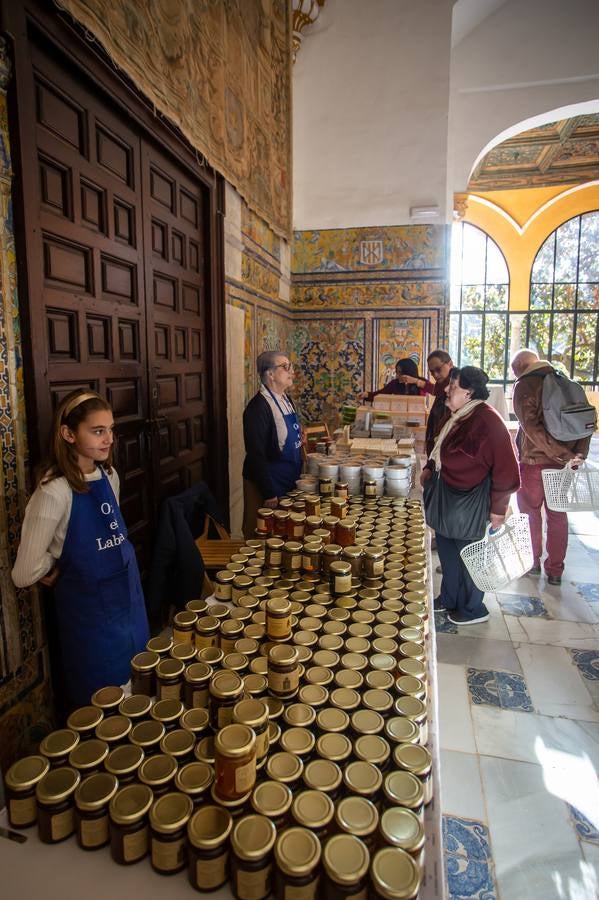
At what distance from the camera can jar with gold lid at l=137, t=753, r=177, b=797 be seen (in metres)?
1.11

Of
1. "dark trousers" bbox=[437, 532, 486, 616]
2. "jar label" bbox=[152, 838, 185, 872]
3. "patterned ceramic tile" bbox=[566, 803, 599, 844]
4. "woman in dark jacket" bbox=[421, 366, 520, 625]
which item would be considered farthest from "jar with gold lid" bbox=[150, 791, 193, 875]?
"dark trousers" bbox=[437, 532, 486, 616]

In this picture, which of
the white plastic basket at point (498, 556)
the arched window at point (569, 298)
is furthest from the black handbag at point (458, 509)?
the arched window at point (569, 298)

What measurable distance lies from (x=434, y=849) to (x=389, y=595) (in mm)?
910

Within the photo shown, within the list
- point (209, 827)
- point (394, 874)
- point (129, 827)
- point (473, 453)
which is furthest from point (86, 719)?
point (473, 453)

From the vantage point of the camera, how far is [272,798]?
108cm

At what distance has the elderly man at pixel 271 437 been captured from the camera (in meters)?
3.88

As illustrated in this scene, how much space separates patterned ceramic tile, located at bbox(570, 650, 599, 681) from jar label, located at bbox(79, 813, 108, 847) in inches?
125

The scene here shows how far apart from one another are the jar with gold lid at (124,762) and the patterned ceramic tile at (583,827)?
2009mm

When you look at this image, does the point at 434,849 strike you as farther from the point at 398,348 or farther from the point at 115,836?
the point at 398,348

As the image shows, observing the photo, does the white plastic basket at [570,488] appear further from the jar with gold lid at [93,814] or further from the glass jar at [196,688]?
the jar with gold lid at [93,814]

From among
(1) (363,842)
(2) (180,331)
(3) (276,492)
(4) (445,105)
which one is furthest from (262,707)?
(4) (445,105)

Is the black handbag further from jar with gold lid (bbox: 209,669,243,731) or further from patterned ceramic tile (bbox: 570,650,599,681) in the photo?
jar with gold lid (bbox: 209,669,243,731)

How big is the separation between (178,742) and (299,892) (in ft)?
1.36

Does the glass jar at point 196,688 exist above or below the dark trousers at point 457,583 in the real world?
above
